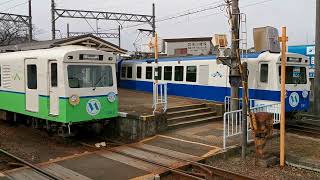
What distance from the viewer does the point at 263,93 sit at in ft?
48.8

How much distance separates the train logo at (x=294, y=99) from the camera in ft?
48.2

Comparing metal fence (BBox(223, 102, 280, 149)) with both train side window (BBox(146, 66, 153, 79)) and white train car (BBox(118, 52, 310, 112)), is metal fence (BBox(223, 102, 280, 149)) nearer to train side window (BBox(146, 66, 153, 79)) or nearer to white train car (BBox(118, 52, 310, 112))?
white train car (BBox(118, 52, 310, 112))

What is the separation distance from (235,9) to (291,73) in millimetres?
5312

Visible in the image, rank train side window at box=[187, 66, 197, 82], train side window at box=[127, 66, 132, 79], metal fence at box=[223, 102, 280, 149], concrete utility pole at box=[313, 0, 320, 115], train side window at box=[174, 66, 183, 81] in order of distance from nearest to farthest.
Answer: metal fence at box=[223, 102, 280, 149], concrete utility pole at box=[313, 0, 320, 115], train side window at box=[187, 66, 197, 82], train side window at box=[174, 66, 183, 81], train side window at box=[127, 66, 132, 79]

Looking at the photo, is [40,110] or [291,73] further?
[291,73]

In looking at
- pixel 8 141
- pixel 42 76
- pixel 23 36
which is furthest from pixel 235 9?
pixel 23 36

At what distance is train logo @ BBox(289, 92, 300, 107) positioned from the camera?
14.7 metres

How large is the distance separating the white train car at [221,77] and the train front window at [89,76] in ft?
13.8

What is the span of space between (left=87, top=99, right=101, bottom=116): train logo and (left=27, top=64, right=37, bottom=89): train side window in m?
1.94

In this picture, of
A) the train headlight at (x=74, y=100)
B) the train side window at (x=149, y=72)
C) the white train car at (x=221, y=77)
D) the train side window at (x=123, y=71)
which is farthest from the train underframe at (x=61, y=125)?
the train side window at (x=123, y=71)

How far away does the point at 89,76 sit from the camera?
38.5ft

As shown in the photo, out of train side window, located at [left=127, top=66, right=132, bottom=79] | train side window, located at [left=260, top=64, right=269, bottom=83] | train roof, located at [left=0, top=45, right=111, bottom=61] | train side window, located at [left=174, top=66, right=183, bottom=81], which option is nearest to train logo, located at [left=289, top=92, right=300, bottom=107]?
train side window, located at [left=260, top=64, right=269, bottom=83]

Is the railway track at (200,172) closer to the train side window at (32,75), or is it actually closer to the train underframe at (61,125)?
the train underframe at (61,125)

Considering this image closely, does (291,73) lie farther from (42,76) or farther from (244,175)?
(42,76)
